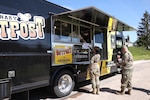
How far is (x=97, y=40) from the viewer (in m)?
11.1

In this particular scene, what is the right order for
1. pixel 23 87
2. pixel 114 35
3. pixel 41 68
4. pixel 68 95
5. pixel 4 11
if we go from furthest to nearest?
pixel 114 35 < pixel 68 95 < pixel 41 68 < pixel 23 87 < pixel 4 11

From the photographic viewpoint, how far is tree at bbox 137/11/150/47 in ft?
252

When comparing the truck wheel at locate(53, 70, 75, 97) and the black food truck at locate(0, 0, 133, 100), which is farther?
the truck wheel at locate(53, 70, 75, 97)

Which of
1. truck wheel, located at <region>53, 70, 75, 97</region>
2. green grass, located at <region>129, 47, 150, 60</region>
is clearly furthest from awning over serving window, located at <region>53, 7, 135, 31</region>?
green grass, located at <region>129, 47, 150, 60</region>

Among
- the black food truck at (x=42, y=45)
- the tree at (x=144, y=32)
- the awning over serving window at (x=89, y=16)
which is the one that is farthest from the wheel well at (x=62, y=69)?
the tree at (x=144, y=32)

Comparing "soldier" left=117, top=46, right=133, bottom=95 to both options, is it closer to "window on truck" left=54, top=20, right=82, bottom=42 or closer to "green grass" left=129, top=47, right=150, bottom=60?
"window on truck" left=54, top=20, right=82, bottom=42

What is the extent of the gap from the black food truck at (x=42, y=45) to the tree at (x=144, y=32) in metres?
68.3

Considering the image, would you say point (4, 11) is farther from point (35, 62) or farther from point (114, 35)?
point (114, 35)

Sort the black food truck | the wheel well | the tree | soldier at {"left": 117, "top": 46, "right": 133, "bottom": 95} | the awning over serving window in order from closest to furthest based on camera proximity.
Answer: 1. the black food truck
2. the wheel well
3. the awning over serving window
4. soldier at {"left": 117, "top": 46, "right": 133, "bottom": 95}
5. the tree

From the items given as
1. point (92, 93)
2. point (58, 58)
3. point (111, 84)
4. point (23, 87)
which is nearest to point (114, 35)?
point (111, 84)

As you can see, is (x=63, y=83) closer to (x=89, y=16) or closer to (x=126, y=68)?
(x=126, y=68)

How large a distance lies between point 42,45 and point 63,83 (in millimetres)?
1753

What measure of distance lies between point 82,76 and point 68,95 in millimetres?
1190

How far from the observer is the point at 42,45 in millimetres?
7227
